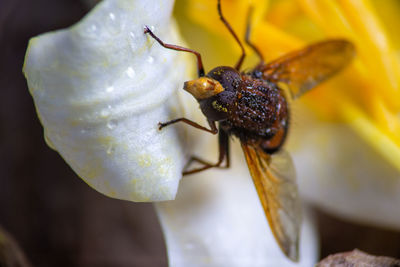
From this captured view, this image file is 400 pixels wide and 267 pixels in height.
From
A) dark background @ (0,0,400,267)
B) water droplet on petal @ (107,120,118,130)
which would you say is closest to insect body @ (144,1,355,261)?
water droplet on petal @ (107,120,118,130)

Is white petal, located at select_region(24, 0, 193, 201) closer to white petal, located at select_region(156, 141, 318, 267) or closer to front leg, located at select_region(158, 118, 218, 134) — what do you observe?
front leg, located at select_region(158, 118, 218, 134)

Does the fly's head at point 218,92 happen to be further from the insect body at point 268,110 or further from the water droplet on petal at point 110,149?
the water droplet on petal at point 110,149

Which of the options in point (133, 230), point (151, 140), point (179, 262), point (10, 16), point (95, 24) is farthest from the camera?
point (10, 16)

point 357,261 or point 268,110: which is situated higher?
point 268,110

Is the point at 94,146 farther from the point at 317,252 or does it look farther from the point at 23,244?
the point at 317,252

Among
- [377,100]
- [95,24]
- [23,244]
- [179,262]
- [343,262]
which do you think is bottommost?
[23,244]

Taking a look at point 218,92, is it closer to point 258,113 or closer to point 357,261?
point 258,113

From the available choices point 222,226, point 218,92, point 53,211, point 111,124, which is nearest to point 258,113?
point 218,92

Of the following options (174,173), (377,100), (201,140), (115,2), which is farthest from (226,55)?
(115,2)
